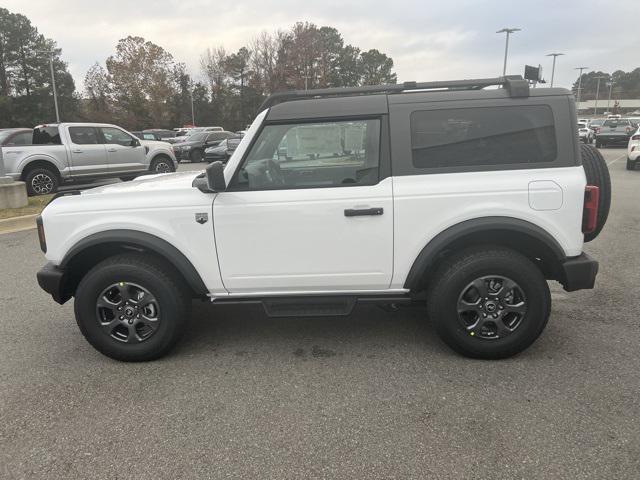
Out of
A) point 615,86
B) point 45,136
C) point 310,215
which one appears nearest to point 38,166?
point 45,136

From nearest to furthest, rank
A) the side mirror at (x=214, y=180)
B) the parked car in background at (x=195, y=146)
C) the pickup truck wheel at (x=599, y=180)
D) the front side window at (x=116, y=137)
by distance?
the side mirror at (x=214, y=180) < the pickup truck wheel at (x=599, y=180) < the front side window at (x=116, y=137) < the parked car in background at (x=195, y=146)

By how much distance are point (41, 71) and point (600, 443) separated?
75.1 metres

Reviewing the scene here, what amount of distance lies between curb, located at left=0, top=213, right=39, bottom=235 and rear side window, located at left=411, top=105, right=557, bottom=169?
7.65 m

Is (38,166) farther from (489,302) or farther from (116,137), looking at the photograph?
(489,302)

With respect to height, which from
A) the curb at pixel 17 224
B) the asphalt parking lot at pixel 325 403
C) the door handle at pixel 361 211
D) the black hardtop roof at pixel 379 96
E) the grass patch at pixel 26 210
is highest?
the black hardtop roof at pixel 379 96

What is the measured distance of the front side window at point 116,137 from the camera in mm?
13066

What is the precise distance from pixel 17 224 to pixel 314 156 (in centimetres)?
733

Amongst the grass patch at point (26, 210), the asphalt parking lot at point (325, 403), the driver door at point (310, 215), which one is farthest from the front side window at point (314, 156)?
the grass patch at point (26, 210)

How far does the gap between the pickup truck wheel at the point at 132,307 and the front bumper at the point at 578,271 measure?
2617 mm

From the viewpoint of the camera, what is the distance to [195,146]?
81.0ft

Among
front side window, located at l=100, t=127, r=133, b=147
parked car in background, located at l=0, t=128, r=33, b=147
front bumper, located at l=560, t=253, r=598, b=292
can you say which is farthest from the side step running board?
front side window, located at l=100, t=127, r=133, b=147

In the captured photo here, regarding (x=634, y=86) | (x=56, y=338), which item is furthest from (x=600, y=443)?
(x=634, y=86)

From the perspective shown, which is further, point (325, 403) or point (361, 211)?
point (361, 211)

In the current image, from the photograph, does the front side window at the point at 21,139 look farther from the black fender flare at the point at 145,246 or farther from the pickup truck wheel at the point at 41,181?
the black fender flare at the point at 145,246
